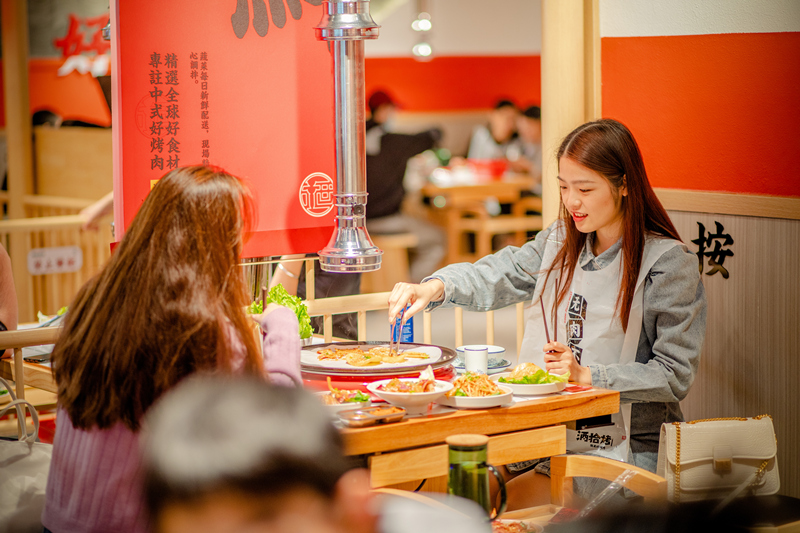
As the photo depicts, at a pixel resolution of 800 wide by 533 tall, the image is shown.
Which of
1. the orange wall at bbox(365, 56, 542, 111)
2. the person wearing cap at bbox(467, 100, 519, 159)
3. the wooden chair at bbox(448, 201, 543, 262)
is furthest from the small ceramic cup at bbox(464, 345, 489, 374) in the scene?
the orange wall at bbox(365, 56, 542, 111)

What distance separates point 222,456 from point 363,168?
2.11m

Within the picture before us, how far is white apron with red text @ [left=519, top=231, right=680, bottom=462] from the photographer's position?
8.27ft

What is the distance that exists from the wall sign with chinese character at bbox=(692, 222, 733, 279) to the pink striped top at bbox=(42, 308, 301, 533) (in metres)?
2.31

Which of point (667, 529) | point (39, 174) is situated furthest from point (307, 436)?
point (39, 174)

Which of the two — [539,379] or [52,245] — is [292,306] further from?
[52,245]

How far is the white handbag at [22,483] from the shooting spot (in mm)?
2062

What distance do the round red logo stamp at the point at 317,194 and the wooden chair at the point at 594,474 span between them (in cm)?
125

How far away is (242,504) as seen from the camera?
785 millimetres

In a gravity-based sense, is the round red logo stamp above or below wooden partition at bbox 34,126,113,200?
below

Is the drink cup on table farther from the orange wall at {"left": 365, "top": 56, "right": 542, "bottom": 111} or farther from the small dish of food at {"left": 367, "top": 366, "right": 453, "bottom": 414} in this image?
the orange wall at {"left": 365, "top": 56, "right": 542, "bottom": 111}

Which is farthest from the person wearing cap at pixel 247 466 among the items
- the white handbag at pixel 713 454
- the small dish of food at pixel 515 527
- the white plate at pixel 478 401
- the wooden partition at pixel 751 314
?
the wooden partition at pixel 751 314

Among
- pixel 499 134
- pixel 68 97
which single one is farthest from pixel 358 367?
pixel 499 134

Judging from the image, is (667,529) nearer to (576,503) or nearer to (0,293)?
(576,503)

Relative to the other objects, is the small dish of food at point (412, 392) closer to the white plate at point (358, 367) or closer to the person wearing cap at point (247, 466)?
the white plate at point (358, 367)
